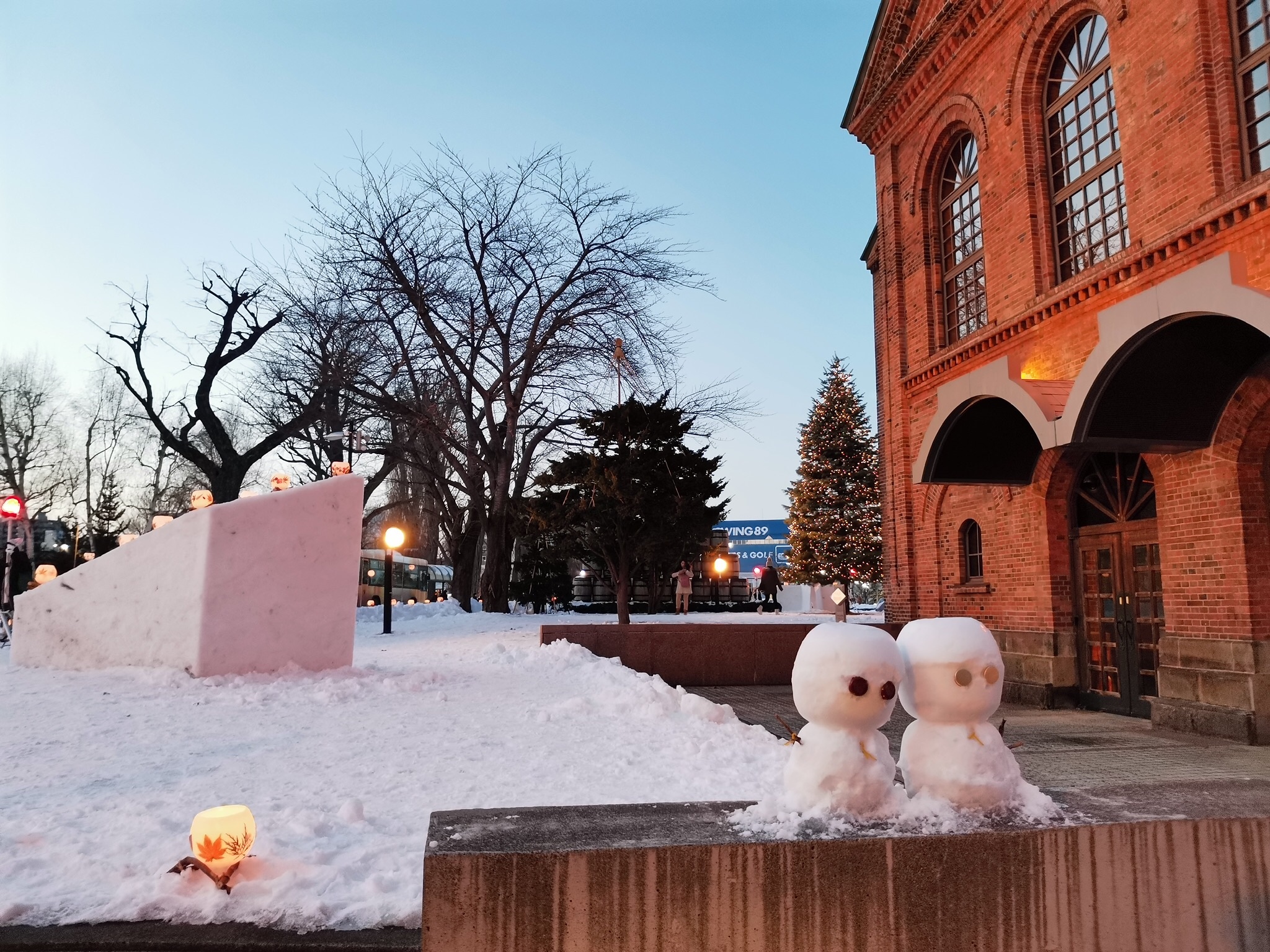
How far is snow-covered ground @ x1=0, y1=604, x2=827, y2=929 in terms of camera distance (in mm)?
3922

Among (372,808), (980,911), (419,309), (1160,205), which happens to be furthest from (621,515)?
(980,911)

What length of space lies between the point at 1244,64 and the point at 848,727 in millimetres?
10297

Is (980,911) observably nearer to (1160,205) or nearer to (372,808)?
(372,808)

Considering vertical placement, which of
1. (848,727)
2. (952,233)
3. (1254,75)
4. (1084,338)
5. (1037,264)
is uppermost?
(952,233)

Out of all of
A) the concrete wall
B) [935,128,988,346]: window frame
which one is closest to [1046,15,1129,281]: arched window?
[935,128,988,346]: window frame

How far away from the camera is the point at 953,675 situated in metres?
2.87

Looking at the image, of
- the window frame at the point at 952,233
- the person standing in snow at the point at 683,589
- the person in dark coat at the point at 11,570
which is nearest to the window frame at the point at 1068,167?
the window frame at the point at 952,233

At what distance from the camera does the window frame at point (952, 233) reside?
1448 cm

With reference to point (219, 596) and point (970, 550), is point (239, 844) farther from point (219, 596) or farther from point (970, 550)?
point (970, 550)

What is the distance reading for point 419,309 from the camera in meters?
21.0

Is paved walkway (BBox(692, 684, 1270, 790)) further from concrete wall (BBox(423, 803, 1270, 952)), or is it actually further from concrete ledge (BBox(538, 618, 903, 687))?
concrete wall (BBox(423, 803, 1270, 952))

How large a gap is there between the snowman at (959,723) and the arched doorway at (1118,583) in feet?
30.1

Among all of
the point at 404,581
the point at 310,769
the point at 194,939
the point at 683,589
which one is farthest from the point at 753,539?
the point at 194,939

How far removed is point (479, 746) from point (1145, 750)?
6.63 m
